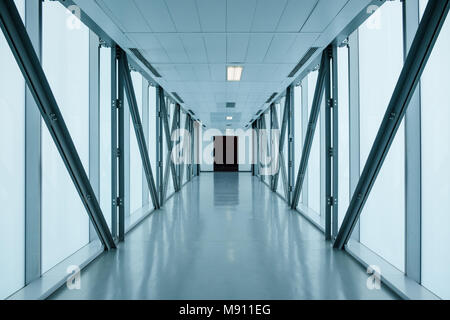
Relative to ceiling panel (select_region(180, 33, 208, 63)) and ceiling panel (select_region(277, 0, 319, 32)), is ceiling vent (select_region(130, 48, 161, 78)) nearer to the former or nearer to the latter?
ceiling panel (select_region(180, 33, 208, 63))

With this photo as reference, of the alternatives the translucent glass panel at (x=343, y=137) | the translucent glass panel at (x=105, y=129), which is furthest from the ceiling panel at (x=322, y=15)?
the translucent glass panel at (x=105, y=129)

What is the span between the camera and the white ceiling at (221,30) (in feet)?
11.2

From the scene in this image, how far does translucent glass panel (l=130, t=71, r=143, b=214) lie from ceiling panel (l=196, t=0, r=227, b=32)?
11.8 feet

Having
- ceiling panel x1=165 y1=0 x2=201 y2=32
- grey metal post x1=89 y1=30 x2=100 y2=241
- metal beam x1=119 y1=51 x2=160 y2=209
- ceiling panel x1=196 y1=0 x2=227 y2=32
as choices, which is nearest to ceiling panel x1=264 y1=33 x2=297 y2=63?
ceiling panel x1=196 y1=0 x2=227 y2=32

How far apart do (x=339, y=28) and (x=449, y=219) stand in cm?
273

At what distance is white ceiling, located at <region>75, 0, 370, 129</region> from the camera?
3.42 metres

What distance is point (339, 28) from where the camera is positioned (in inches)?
160

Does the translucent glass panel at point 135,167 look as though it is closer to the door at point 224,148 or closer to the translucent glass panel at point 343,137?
the translucent glass panel at point 343,137

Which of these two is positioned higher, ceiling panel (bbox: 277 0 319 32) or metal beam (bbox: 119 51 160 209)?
ceiling panel (bbox: 277 0 319 32)

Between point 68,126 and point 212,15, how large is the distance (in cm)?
238

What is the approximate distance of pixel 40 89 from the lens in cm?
282

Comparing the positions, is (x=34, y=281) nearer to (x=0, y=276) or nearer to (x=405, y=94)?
(x=0, y=276)

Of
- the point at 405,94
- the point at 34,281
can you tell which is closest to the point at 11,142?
the point at 34,281

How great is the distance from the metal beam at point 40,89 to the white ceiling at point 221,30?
1.05 metres
